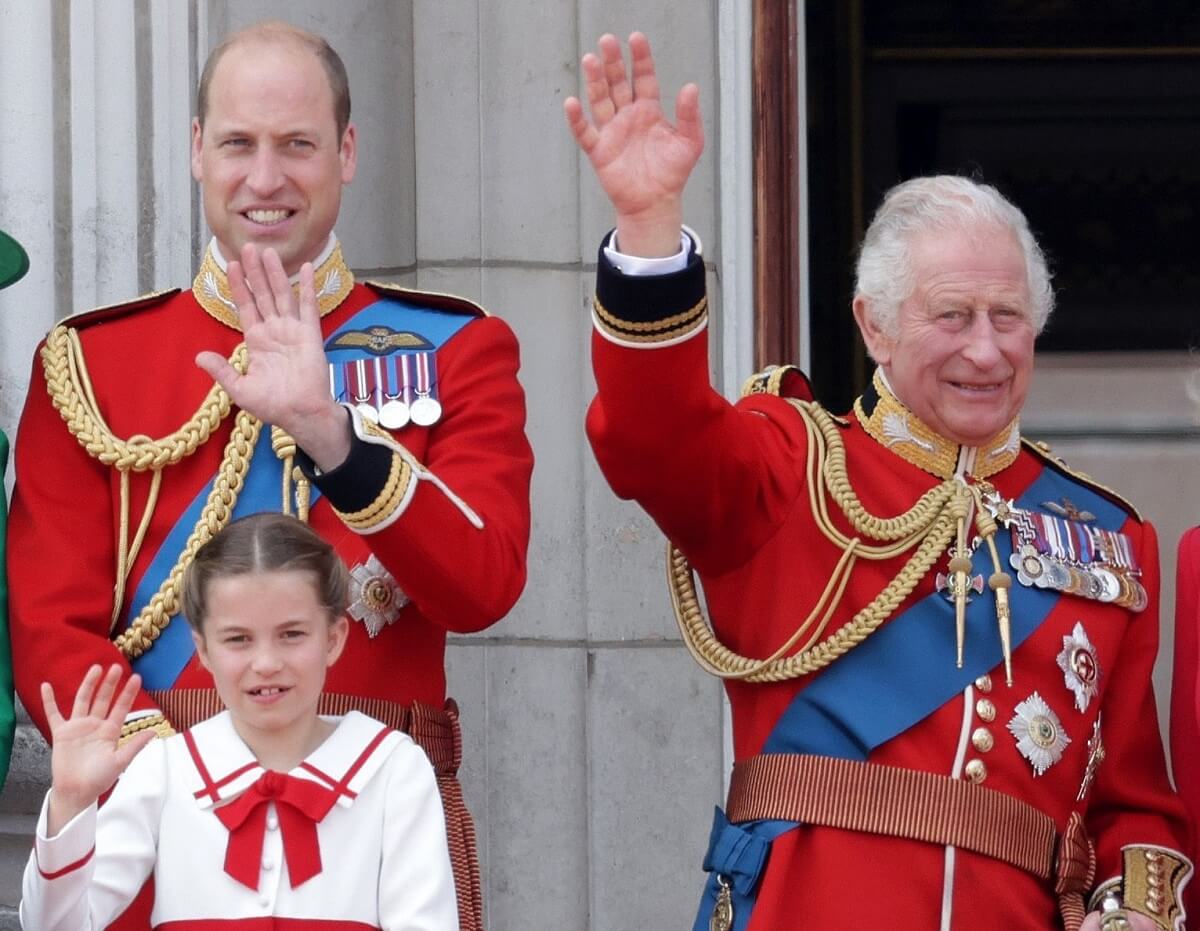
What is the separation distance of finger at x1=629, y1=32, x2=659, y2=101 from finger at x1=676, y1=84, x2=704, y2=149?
4cm

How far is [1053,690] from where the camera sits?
350 centimetres

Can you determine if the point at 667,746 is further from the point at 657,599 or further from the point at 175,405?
the point at 175,405

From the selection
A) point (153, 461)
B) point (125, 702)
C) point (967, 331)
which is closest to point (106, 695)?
point (125, 702)

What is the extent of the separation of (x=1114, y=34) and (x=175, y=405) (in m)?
2.64

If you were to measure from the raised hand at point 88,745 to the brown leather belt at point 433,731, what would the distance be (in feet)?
0.91

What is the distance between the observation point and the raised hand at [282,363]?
126 inches

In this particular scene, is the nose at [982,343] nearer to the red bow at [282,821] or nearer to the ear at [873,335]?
the ear at [873,335]

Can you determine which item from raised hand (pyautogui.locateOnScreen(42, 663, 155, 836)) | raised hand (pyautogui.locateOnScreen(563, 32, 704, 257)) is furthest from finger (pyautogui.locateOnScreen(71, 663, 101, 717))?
raised hand (pyautogui.locateOnScreen(563, 32, 704, 257))

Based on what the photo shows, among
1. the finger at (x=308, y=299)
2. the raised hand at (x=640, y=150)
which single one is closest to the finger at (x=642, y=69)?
the raised hand at (x=640, y=150)

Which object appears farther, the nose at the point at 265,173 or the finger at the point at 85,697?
the nose at the point at 265,173

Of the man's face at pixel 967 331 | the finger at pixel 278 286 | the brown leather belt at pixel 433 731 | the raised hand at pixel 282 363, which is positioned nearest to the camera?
the raised hand at pixel 282 363

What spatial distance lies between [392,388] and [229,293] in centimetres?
30

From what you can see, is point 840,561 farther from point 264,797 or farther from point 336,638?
point 264,797

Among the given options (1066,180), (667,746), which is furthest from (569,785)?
(1066,180)
